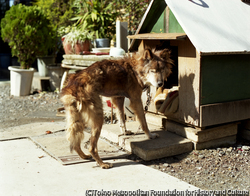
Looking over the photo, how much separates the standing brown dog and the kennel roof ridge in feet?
1.87

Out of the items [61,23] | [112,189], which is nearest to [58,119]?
[112,189]

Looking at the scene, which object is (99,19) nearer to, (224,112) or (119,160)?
(224,112)

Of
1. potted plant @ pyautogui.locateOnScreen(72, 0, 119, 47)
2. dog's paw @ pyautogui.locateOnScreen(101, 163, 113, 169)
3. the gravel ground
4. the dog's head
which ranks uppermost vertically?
potted plant @ pyautogui.locateOnScreen(72, 0, 119, 47)

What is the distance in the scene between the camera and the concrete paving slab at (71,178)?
339cm

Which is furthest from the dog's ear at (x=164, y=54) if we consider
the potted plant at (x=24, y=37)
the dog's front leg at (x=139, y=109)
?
the potted plant at (x=24, y=37)

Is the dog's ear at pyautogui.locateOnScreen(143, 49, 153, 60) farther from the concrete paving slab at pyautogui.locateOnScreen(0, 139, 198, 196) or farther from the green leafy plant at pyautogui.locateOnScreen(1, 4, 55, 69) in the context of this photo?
the green leafy plant at pyautogui.locateOnScreen(1, 4, 55, 69)

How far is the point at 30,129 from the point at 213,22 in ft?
13.2

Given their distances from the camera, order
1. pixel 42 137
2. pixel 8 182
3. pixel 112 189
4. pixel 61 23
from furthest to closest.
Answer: pixel 61 23
pixel 42 137
pixel 8 182
pixel 112 189

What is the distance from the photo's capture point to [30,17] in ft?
30.3

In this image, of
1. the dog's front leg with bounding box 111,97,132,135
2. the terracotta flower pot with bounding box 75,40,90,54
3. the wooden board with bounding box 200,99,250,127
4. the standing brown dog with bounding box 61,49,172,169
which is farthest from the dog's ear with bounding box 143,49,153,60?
the terracotta flower pot with bounding box 75,40,90,54

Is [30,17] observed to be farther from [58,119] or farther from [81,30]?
[58,119]

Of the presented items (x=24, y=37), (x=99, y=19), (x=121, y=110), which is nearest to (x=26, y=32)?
(x=24, y=37)

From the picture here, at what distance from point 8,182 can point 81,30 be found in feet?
22.8

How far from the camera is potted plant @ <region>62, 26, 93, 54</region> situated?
30.1 feet
